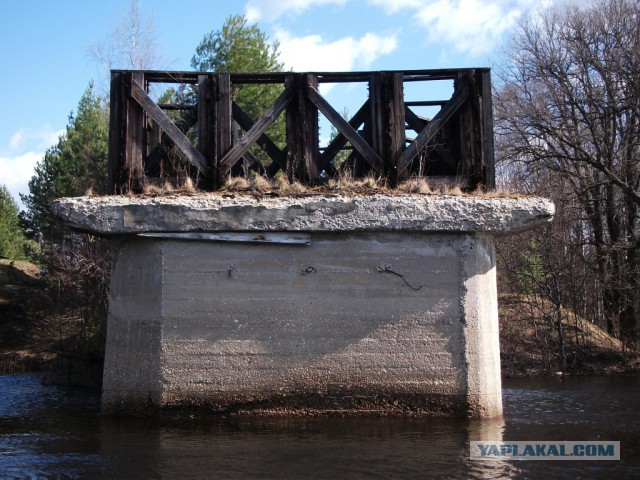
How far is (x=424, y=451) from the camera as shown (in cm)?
745

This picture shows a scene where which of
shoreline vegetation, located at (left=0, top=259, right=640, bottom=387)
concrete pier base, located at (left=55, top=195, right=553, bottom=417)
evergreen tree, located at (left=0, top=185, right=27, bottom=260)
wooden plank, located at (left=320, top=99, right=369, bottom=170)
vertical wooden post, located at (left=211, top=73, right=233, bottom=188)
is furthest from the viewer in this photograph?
evergreen tree, located at (left=0, top=185, right=27, bottom=260)

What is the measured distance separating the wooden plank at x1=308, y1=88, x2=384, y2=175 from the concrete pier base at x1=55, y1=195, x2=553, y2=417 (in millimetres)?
1208

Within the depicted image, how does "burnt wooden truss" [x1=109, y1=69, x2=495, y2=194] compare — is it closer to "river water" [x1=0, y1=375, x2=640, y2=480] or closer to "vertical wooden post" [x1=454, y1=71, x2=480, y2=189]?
"vertical wooden post" [x1=454, y1=71, x2=480, y2=189]

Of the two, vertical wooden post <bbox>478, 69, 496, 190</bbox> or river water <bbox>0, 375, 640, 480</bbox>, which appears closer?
river water <bbox>0, 375, 640, 480</bbox>

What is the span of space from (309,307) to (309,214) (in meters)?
1.21

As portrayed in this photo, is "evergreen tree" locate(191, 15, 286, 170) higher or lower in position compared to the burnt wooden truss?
higher

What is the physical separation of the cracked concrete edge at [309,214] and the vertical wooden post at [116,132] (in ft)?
3.38

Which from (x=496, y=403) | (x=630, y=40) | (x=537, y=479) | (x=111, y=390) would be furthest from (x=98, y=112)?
(x=537, y=479)

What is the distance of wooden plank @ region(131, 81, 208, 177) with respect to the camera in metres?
10.0

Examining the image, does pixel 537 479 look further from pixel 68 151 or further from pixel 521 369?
pixel 68 151

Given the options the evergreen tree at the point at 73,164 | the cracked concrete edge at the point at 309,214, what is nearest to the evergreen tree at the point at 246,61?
the evergreen tree at the point at 73,164

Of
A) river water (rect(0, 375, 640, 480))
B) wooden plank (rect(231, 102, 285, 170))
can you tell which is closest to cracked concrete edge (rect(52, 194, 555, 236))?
wooden plank (rect(231, 102, 285, 170))

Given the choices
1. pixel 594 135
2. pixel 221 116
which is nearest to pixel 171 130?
pixel 221 116

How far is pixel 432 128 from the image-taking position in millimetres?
10203
